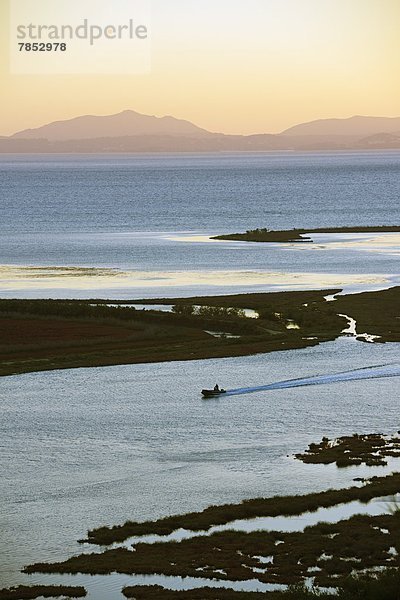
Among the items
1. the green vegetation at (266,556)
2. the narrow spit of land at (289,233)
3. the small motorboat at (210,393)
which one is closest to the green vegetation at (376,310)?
the small motorboat at (210,393)

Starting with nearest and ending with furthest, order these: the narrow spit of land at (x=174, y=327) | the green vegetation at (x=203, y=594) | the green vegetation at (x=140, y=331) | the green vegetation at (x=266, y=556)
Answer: the green vegetation at (x=203, y=594) < the green vegetation at (x=266, y=556) < the green vegetation at (x=140, y=331) < the narrow spit of land at (x=174, y=327)

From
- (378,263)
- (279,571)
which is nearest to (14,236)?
(378,263)

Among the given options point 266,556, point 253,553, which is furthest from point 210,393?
point 266,556

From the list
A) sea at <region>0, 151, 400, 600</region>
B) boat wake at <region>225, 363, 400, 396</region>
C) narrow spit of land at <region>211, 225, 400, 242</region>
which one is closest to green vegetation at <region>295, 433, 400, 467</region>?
sea at <region>0, 151, 400, 600</region>

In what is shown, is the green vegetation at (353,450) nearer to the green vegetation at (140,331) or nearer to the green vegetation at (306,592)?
the green vegetation at (306,592)

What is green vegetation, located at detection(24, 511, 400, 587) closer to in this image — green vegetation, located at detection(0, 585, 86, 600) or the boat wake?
green vegetation, located at detection(0, 585, 86, 600)
